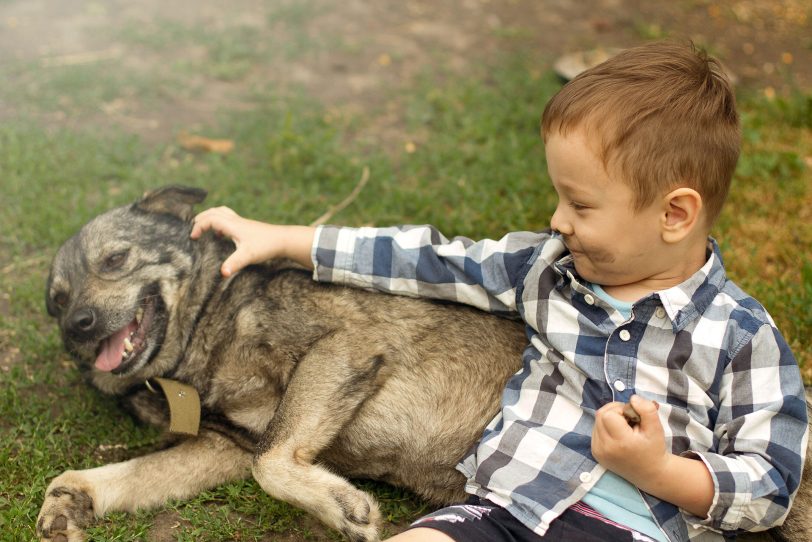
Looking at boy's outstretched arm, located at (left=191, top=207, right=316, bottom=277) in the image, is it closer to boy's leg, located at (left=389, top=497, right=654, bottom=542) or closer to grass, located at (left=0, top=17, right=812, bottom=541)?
grass, located at (left=0, top=17, right=812, bottom=541)

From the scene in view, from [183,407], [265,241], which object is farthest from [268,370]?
[265,241]

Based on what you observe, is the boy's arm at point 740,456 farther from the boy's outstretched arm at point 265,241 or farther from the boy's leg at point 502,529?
the boy's outstretched arm at point 265,241

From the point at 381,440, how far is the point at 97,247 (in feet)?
5.53

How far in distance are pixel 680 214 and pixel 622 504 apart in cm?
99

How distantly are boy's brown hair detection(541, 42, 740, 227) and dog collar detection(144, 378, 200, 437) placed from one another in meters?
1.98

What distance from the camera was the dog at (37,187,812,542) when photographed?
3.22 metres

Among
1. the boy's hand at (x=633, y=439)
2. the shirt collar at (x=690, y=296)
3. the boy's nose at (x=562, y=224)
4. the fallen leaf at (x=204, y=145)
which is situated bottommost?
the boy's hand at (x=633, y=439)

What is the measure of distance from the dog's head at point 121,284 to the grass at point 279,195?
343 mm

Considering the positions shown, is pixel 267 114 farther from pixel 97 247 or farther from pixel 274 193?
pixel 97 247

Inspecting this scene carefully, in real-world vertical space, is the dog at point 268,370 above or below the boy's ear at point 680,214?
below

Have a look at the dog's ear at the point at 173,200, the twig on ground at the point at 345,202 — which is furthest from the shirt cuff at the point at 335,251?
the twig on ground at the point at 345,202

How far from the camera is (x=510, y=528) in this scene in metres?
2.70

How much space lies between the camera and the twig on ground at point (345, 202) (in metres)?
5.10

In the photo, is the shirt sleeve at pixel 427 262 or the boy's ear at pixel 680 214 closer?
the boy's ear at pixel 680 214
